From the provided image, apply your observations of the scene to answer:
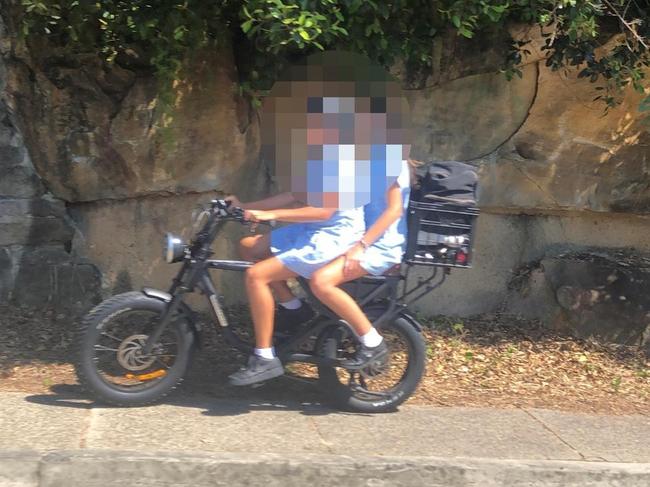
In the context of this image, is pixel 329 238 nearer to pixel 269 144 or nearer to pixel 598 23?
pixel 269 144

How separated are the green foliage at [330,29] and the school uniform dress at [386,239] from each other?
953 mm

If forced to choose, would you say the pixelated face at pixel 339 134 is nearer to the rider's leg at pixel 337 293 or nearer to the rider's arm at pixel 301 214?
the rider's arm at pixel 301 214

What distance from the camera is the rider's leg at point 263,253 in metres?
4.70

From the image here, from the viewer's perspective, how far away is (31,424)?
165 inches

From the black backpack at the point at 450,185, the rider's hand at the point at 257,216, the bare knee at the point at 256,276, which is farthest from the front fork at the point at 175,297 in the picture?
the black backpack at the point at 450,185

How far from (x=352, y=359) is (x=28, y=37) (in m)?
3.15

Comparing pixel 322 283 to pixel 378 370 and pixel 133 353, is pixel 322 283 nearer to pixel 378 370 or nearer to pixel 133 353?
pixel 378 370

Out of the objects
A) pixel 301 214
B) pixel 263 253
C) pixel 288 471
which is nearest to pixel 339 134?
pixel 301 214

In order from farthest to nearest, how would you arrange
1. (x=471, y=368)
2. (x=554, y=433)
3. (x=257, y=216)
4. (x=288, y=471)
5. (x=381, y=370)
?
(x=471, y=368) < (x=381, y=370) < (x=554, y=433) < (x=257, y=216) < (x=288, y=471)

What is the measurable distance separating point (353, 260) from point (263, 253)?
598 mm

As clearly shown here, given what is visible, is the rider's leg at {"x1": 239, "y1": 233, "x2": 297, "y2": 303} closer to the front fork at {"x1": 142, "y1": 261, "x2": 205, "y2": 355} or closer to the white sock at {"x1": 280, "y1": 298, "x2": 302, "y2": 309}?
the white sock at {"x1": 280, "y1": 298, "x2": 302, "y2": 309}

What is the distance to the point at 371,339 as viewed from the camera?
452 cm

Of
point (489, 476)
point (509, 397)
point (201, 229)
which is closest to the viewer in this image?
point (489, 476)

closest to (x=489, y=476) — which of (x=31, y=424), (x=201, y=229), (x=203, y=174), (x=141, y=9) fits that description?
(x=201, y=229)
